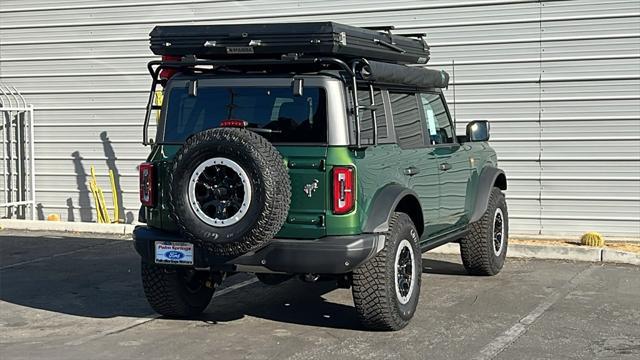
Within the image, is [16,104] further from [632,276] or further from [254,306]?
[632,276]

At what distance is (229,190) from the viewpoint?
6023mm

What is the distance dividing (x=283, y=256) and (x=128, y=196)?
816 centimetres

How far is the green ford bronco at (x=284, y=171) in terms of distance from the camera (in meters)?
5.99

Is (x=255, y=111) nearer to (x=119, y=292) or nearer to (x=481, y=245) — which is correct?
(x=119, y=292)

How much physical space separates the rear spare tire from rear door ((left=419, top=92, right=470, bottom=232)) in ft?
7.04

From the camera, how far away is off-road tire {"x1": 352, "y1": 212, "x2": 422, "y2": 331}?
6.26 m

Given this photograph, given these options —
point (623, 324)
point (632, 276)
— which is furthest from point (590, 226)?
point (623, 324)

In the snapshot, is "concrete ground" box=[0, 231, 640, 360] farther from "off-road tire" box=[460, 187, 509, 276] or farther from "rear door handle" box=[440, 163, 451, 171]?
"rear door handle" box=[440, 163, 451, 171]

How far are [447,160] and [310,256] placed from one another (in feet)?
7.68

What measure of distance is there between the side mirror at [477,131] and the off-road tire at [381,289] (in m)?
2.28

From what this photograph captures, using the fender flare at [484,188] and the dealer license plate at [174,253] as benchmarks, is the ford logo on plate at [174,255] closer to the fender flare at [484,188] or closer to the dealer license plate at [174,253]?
the dealer license plate at [174,253]

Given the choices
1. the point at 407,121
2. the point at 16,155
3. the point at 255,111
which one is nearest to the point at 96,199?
the point at 16,155

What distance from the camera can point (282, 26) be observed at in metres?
6.41

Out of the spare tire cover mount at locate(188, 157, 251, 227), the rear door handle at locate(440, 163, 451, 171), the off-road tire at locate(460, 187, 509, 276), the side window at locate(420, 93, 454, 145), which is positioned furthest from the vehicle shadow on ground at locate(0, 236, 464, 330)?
the side window at locate(420, 93, 454, 145)
